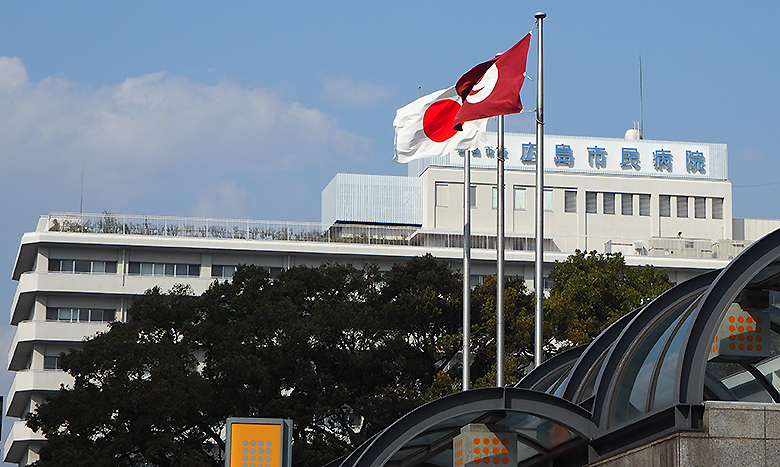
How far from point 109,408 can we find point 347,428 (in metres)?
8.23

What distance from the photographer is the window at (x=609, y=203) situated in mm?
74750

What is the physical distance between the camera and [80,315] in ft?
224

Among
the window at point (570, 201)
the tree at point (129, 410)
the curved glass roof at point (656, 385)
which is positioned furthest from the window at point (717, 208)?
the curved glass roof at point (656, 385)

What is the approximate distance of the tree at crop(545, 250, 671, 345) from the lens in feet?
134

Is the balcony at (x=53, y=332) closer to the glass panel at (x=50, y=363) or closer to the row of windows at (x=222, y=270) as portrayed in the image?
the glass panel at (x=50, y=363)

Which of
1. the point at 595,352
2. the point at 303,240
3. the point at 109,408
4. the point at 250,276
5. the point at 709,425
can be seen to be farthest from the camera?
the point at 303,240

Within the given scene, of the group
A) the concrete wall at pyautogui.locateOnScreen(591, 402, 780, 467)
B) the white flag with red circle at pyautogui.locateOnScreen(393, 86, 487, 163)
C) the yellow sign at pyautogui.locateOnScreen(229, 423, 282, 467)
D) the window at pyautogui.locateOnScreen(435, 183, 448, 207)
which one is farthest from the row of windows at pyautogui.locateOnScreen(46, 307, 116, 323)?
the concrete wall at pyautogui.locateOnScreen(591, 402, 780, 467)

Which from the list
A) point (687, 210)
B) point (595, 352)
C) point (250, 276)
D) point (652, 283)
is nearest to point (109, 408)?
point (250, 276)

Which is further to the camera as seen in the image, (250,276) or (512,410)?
(250,276)

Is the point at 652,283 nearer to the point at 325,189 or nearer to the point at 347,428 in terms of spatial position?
the point at 347,428

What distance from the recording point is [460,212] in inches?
2896

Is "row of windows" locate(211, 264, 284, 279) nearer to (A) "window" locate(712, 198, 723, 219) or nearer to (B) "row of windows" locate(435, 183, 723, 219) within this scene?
(B) "row of windows" locate(435, 183, 723, 219)

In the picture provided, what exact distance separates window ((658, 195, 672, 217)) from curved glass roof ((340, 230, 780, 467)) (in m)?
61.8

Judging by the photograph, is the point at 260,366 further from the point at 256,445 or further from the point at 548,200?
the point at 548,200
